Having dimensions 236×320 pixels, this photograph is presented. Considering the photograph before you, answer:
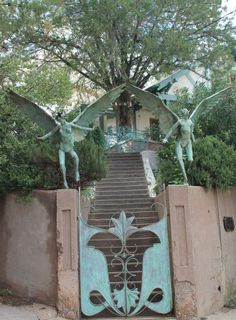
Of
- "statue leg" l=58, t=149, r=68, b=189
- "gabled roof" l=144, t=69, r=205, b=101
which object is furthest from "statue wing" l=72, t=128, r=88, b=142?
"gabled roof" l=144, t=69, r=205, b=101

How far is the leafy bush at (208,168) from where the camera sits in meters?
8.64

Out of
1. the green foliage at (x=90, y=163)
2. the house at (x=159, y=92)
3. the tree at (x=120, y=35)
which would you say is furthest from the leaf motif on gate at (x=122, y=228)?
the house at (x=159, y=92)

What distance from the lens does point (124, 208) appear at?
10539 millimetres

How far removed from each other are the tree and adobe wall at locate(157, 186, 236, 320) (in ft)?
33.8

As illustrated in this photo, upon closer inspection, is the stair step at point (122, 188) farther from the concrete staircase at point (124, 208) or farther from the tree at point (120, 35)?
the tree at point (120, 35)

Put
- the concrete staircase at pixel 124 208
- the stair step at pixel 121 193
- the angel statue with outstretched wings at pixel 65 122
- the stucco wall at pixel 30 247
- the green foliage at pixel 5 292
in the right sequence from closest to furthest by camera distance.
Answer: the stucco wall at pixel 30 247, the green foliage at pixel 5 292, the angel statue with outstretched wings at pixel 65 122, the concrete staircase at pixel 124 208, the stair step at pixel 121 193

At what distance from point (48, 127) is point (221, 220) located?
429cm

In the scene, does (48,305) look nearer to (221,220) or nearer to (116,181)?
(221,220)

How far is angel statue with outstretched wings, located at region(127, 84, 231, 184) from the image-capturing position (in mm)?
8297

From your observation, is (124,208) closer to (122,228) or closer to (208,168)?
(208,168)

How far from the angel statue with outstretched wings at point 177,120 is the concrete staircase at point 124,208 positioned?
1.81 meters

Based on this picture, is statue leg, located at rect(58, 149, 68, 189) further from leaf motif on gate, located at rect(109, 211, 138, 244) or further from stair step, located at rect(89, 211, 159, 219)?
stair step, located at rect(89, 211, 159, 219)

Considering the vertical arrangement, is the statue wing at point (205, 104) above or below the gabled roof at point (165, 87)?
below

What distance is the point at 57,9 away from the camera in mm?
17344
